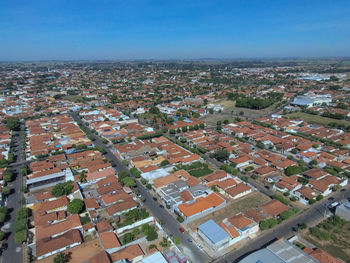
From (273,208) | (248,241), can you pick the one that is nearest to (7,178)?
(248,241)

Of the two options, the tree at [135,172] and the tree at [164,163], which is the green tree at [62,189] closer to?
the tree at [135,172]

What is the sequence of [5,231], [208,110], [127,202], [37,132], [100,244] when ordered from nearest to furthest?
1. [100,244]
2. [5,231]
3. [127,202]
4. [37,132]
5. [208,110]

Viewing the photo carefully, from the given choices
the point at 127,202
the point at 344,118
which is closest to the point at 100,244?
the point at 127,202

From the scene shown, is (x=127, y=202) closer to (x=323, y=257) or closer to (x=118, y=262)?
(x=118, y=262)

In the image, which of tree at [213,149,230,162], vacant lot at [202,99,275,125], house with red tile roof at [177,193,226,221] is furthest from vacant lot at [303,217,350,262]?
vacant lot at [202,99,275,125]

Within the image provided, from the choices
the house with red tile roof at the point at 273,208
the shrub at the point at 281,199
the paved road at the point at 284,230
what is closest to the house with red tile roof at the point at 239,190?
the shrub at the point at 281,199

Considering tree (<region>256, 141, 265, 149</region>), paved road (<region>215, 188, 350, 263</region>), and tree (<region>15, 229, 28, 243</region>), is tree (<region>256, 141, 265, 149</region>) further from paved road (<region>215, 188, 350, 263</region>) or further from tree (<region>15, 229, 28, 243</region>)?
tree (<region>15, 229, 28, 243</region>)

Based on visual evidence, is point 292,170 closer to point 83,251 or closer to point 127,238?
point 127,238
